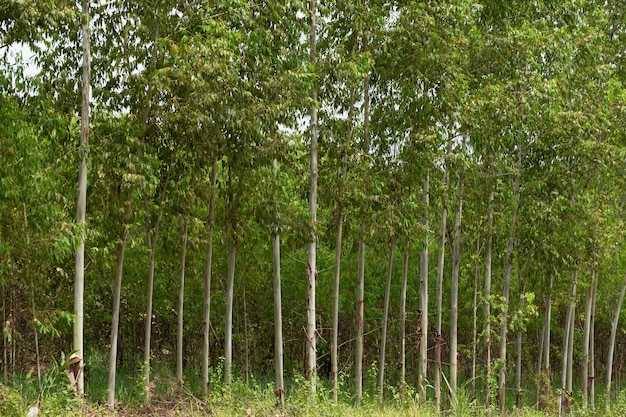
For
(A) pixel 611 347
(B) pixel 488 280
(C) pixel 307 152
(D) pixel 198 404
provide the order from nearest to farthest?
(D) pixel 198 404, (C) pixel 307 152, (B) pixel 488 280, (A) pixel 611 347

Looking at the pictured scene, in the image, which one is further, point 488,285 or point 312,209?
point 488,285

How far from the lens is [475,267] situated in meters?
17.9

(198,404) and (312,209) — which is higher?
(312,209)

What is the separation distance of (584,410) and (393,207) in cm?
762

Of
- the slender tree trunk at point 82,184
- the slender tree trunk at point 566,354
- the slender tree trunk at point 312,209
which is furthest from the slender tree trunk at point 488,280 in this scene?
the slender tree trunk at point 82,184

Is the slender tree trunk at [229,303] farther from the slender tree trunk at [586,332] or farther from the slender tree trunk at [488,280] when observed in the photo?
the slender tree trunk at [586,332]

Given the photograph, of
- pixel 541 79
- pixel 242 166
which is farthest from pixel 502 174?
pixel 242 166

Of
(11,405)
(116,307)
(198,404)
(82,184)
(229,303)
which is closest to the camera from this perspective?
(11,405)

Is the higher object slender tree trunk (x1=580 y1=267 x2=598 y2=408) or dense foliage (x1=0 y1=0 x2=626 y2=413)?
dense foliage (x1=0 y1=0 x2=626 y2=413)

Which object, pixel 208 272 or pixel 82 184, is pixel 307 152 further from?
pixel 82 184

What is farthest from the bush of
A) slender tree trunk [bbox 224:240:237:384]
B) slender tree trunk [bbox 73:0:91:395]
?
slender tree trunk [bbox 224:240:237:384]

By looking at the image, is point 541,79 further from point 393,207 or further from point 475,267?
point 475,267

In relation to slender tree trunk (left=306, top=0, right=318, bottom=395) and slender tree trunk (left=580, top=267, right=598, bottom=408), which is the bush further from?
slender tree trunk (left=580, top=267, right=598, bottom=408)

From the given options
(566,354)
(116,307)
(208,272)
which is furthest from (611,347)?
(116,307)
